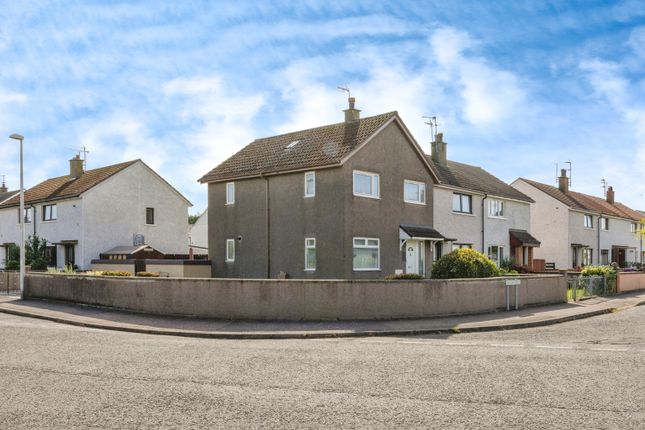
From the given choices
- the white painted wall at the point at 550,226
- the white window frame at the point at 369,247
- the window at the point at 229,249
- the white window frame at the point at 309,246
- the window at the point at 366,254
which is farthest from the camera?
the white painted wall at the point at 550,226

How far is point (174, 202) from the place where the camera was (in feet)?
140

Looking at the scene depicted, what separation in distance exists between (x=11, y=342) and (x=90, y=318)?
4.29 meters

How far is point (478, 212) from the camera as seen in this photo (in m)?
34.5

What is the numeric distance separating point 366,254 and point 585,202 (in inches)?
1292

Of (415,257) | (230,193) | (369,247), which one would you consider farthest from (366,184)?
(230,193)

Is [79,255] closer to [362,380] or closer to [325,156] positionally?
[325,156]

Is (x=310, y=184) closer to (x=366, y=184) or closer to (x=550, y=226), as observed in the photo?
(x=366, y=184)

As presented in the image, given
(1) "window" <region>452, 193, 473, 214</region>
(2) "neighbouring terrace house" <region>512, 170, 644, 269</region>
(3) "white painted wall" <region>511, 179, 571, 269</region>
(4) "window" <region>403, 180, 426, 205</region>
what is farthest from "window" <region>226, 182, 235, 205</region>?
(3) "white painted wall" <region>511, 179, 571, 269</region>

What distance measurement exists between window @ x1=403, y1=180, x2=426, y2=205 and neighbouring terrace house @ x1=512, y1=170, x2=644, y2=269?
19782mm

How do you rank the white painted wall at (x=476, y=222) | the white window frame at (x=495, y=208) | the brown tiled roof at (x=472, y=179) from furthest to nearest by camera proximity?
the white window frame at (x=495, y=208) < the brown tiled roof at (x=472, y=179) < the white painted wall at (x=476, y=222)

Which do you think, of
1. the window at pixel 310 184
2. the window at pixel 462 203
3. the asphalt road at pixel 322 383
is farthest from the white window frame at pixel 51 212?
the asphalt road at pixel 322 383

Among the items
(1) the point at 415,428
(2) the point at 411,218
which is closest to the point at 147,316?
(1) the point at 415,428

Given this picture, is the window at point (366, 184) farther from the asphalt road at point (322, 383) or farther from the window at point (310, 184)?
the asphalt road at point (322, 383)

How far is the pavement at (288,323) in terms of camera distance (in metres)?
14.4
